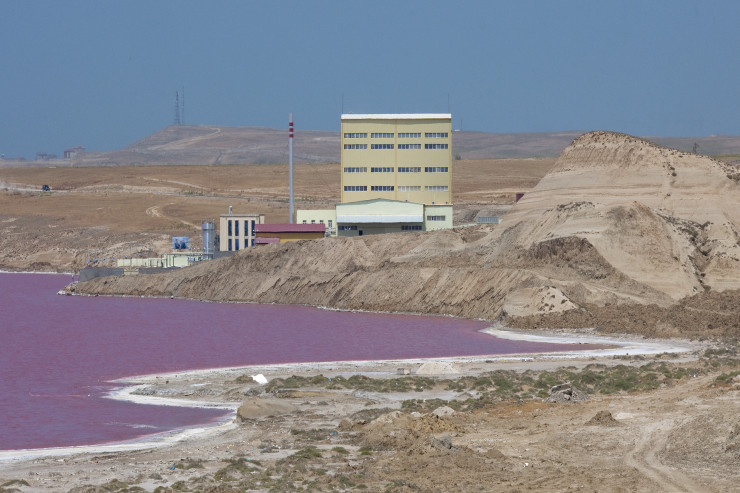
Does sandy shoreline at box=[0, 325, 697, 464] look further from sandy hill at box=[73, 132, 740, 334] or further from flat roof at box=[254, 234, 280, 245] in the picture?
flat roof at box=[254, 234, 280, 245]

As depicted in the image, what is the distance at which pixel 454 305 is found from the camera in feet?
246

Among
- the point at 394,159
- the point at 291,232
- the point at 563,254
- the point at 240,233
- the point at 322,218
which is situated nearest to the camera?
the point at 563,254

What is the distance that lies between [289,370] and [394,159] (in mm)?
64085

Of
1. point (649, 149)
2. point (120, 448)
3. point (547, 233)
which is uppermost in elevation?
point (649, 149)

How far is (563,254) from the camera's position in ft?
238

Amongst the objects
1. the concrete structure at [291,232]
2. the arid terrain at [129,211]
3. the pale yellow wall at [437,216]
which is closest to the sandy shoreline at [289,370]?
the pale yellow wall at [437,216]

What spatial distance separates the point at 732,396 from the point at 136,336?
38.7 m

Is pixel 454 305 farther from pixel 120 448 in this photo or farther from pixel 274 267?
pixel 120 448

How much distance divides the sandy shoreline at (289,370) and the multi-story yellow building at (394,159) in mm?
44768

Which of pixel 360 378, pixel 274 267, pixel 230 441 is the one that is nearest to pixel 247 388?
pixel 360 378

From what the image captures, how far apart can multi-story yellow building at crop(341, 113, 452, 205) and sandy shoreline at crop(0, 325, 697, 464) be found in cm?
4477

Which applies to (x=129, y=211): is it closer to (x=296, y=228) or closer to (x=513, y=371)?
(x=296, y=228)

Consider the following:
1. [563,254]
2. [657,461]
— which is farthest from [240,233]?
[657,461]

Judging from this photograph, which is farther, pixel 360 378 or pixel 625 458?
pixel 360 378
